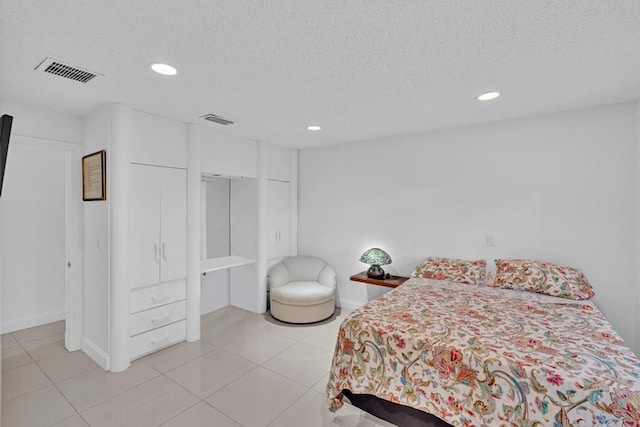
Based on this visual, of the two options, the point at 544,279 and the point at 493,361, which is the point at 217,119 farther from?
the point at 544,279

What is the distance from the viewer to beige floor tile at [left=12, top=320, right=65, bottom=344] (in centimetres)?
340

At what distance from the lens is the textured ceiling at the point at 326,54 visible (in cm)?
147

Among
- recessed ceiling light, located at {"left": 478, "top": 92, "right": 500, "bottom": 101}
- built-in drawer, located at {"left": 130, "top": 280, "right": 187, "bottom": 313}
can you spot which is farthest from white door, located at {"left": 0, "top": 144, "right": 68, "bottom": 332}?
recessed ceiling light, located at {"left": 478, "top": 92, "right": 500, "bottom": 101}

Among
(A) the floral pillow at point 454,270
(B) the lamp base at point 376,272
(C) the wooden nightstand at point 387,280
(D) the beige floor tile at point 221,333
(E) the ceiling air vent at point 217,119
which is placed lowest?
(D) the beige floor tile at point 221,333

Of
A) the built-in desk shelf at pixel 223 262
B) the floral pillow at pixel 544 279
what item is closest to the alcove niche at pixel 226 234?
the built-in desk shelf at pixel 223 262

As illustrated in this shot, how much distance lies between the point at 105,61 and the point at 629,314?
15.4 ft

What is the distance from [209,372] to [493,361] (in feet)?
7.73

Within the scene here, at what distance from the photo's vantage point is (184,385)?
2.57m

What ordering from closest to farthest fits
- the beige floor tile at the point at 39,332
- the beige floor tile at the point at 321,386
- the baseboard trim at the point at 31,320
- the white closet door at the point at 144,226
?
the beige floor tile at the point at 321,386 < the white closet door at the point at 144,226 < the beige floor tile at the point at 39,332 < the baseboard trim at the point at 31,320

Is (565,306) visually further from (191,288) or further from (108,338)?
(108,338)

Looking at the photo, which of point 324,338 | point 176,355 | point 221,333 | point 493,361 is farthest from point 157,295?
point 493,361

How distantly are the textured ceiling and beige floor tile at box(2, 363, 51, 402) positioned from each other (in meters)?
2.44

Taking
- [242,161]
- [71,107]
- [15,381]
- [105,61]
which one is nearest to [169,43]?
[105,61]

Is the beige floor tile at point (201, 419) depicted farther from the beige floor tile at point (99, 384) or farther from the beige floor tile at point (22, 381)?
the beige floor tile at point (22, 381)
